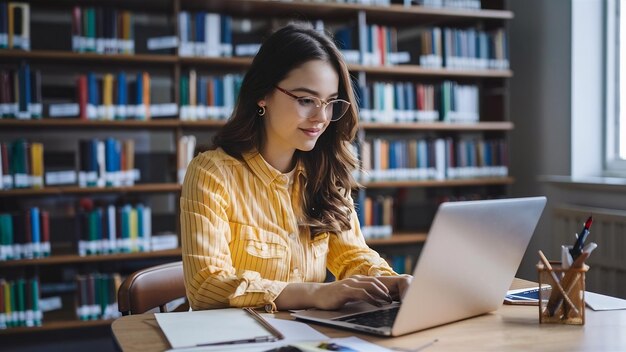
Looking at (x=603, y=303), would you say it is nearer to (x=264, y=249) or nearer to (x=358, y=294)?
(x=358, y=294)

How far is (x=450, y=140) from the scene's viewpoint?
4020 mm

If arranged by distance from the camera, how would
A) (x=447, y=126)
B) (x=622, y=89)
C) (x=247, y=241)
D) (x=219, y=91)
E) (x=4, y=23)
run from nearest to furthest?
(x=247, y=241) → (x=4, y=23) → (x=219, y=91) → (x=622, y=89) → (x=447, y=126)

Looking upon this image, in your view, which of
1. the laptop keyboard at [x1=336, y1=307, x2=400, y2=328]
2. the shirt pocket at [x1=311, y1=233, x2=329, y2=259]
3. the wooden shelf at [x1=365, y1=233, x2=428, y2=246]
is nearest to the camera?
the laptop keyboard at [x1=336, y1=307, x2=400, y2=328]

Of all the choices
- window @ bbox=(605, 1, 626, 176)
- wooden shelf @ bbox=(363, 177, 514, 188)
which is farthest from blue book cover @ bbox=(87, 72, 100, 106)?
window @ bbox=(605, 1, 626, 176)

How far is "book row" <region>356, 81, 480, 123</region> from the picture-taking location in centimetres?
381

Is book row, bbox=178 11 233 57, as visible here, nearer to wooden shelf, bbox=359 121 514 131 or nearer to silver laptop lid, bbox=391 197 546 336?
wooden shelf, bbox=359 121 514 131

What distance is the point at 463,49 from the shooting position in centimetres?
400

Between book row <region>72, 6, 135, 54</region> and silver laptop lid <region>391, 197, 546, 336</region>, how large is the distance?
2635 millimetres

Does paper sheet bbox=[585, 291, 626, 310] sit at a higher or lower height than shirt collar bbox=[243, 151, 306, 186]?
lower

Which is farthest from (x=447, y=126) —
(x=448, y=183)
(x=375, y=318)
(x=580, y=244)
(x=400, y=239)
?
(x=375, y=318)

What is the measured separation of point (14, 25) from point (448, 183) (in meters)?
2.47

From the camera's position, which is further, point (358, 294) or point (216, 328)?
point (358, 294)

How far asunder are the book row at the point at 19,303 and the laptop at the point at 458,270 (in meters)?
2.40

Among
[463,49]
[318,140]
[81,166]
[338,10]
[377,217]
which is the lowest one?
[377,217]
